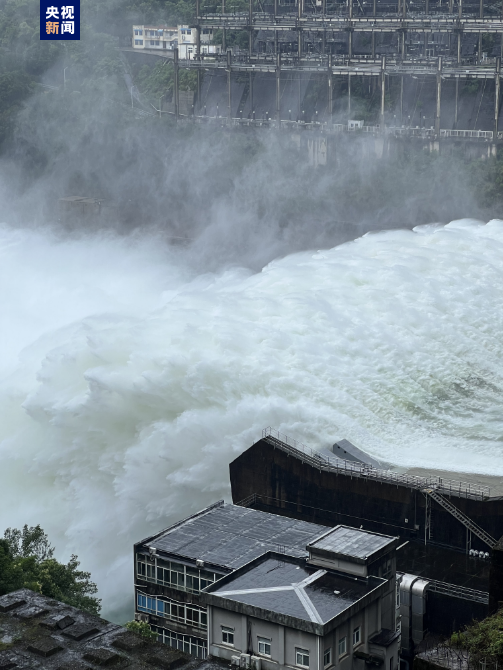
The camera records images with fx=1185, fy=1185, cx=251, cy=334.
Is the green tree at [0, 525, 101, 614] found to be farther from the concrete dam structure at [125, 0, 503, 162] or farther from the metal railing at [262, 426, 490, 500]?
the concrete dam structure at [125, 0, 503, 162]

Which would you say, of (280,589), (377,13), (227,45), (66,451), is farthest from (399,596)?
(227,45)

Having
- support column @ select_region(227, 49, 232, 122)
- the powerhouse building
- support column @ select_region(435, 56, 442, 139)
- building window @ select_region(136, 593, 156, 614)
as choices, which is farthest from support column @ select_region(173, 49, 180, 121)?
building window @ select_region(136, 593, 156, 614)

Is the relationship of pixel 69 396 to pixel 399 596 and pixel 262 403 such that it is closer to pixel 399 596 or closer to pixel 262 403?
pixel 262 403

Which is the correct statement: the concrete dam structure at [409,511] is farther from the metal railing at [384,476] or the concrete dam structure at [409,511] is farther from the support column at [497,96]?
the support column at [497,96]

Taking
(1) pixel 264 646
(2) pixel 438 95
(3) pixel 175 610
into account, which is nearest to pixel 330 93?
(2) pixel 438 95

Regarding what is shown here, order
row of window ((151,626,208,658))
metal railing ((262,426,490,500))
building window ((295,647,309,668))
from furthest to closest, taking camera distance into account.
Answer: metal railing ((262,426,490,500)) → row of window ((151,626,208,658)) → building window ((295,647,309,668))

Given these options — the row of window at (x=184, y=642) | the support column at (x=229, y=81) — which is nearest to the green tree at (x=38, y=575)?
the row of window at (x=184, y=642)

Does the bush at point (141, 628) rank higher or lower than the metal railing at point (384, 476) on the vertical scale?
lower
